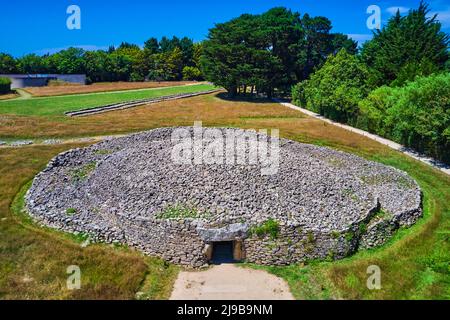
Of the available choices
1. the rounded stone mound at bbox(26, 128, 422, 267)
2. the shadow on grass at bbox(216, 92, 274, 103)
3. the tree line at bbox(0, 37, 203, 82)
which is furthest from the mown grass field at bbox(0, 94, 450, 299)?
the tree line at bbox(0, 37, 203, 82)

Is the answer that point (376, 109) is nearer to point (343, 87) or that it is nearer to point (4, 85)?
point (343, 87)

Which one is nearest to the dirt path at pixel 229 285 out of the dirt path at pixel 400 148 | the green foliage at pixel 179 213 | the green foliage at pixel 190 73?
the green foliage at pixel 179 213

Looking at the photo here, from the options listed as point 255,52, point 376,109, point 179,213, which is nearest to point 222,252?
point 179,213

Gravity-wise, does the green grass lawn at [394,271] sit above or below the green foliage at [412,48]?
below

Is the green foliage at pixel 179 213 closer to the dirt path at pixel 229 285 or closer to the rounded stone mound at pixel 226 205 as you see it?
the rounded stone mound at pixel 226 205

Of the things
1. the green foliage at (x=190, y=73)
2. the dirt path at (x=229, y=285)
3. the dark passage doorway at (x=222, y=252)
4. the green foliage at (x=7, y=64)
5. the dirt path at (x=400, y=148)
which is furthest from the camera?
the green foliage at (x=190, y=73)
